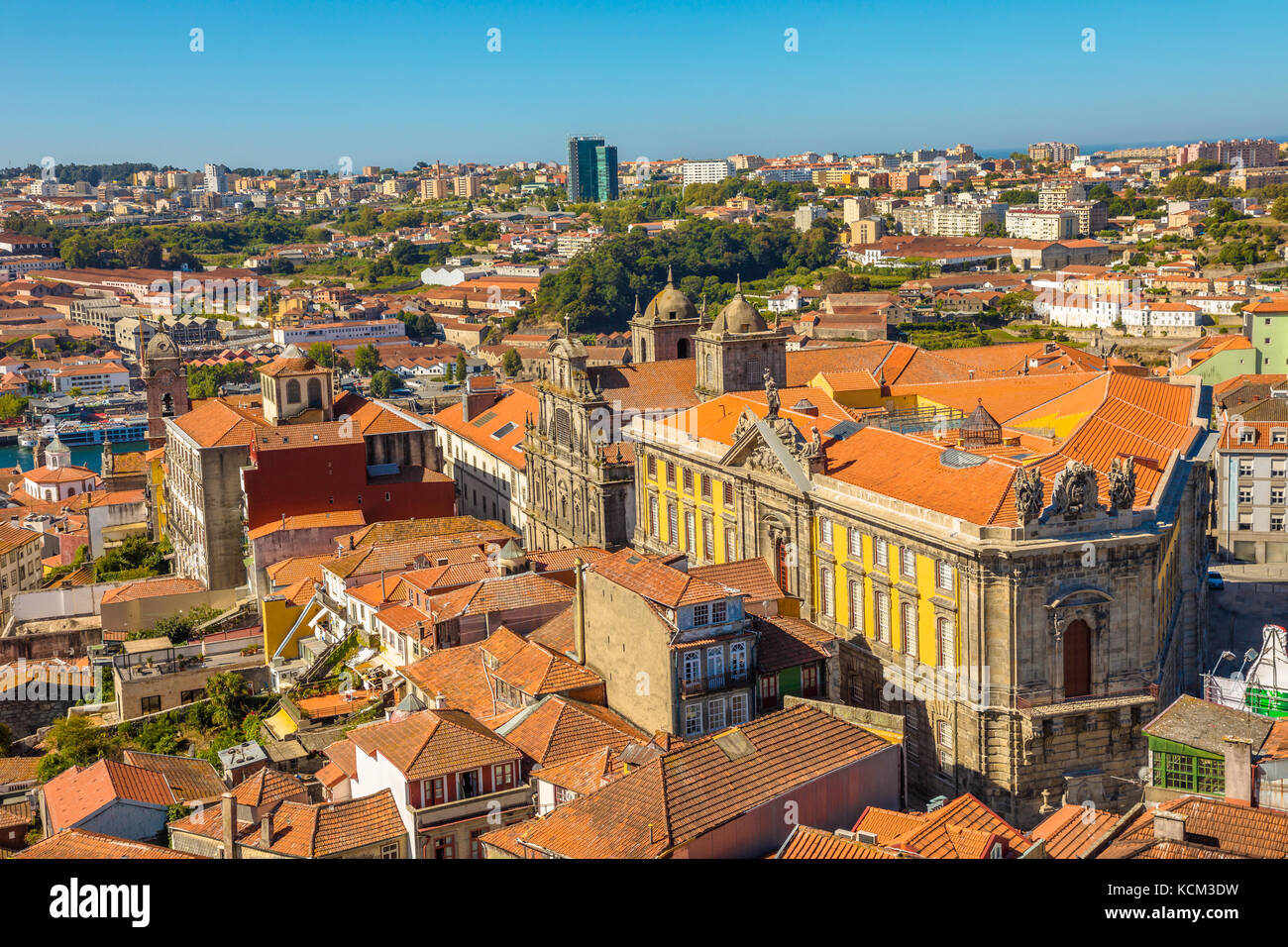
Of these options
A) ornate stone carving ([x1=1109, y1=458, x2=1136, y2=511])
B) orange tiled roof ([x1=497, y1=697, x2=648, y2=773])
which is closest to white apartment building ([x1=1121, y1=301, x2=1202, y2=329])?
ornate stone carving ([x1=1109, y1=458, x2=1136, y2=511])

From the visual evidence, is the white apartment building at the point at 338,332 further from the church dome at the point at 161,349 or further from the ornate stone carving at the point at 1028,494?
the ornate stone carving at the point at 1028,494

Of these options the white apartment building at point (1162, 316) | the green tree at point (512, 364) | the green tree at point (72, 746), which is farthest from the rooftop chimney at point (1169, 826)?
the green tree at point (512, 364)

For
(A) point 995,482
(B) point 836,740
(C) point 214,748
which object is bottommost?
(C) point 214,748

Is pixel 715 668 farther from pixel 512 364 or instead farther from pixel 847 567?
pixel 512 364

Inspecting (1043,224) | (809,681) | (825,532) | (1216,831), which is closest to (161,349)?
(825,532)

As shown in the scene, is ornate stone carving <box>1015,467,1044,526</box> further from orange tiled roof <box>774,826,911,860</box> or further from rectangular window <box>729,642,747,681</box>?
orange tiled roof <box>774,826,911,860</box>

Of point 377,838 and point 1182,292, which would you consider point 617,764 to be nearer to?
point 377,838
